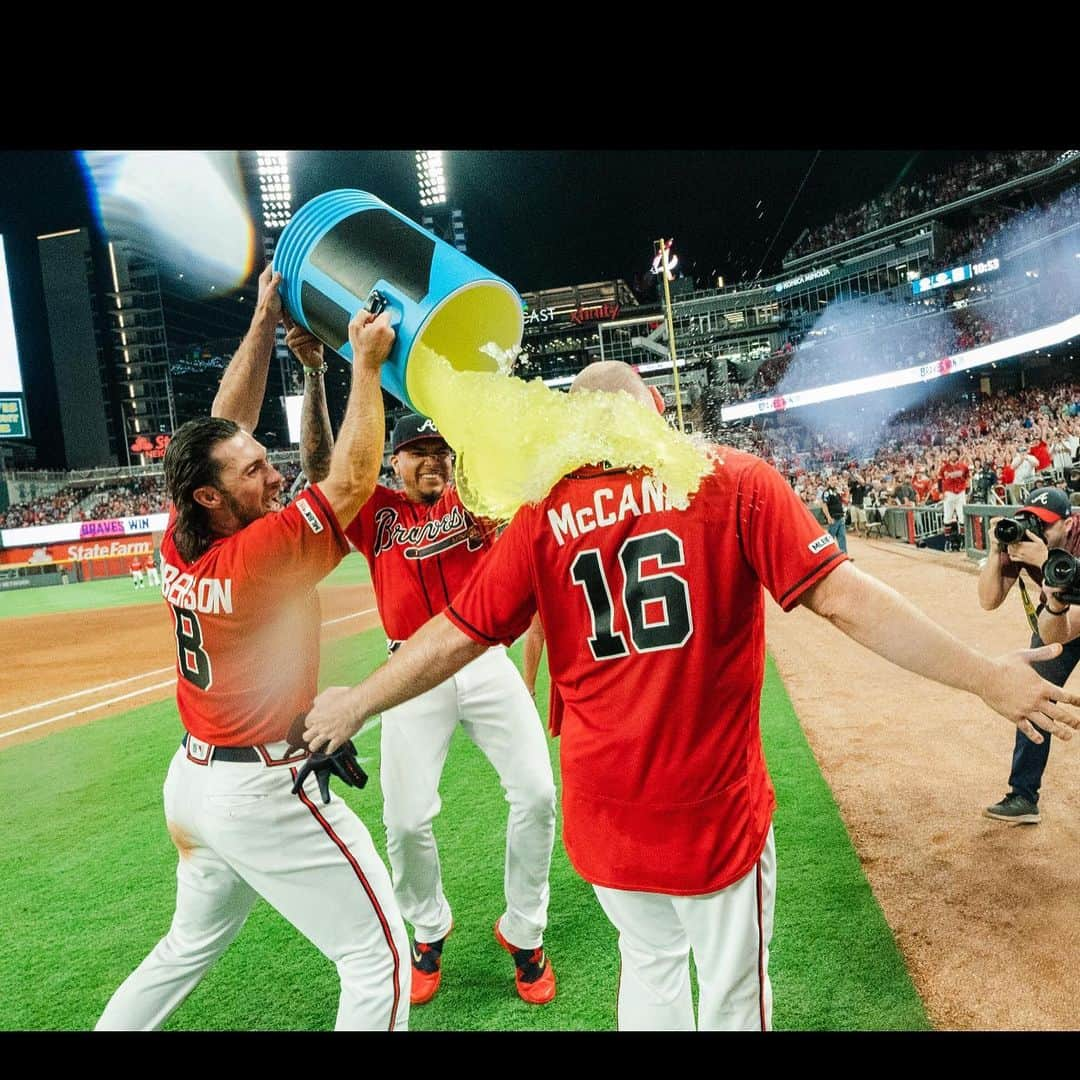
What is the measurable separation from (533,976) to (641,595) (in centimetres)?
162

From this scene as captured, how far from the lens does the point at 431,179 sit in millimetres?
5695

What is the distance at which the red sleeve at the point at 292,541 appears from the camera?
71.3 inches

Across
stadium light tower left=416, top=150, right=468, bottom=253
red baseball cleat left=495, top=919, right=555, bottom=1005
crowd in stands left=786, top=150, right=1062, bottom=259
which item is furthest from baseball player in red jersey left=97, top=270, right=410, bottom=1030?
crowd in stands left=786, top=150, right=1062, bottom=259

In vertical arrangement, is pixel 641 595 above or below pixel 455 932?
above

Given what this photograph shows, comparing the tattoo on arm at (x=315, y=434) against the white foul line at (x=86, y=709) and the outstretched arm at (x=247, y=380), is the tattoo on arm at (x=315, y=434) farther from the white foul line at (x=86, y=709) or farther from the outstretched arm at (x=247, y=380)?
the white foul line at (x=86, y=709)

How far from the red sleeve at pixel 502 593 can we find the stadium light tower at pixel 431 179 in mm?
3693

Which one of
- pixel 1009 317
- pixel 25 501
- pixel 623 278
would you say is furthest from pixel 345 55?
pixel 25 501

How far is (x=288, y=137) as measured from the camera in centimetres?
286

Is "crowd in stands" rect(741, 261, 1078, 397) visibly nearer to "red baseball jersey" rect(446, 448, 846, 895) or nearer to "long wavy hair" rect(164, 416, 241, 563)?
"red baseball jersey" rect(446, 448, 846, 895)

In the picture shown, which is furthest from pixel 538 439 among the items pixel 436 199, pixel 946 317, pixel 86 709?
pixel 946 317

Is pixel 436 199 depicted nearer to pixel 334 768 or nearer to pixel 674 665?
pixel 334 768

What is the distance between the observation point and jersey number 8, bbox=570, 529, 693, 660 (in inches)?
60.4

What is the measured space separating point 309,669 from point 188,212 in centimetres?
408

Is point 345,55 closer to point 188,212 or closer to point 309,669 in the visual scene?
point 309,669
